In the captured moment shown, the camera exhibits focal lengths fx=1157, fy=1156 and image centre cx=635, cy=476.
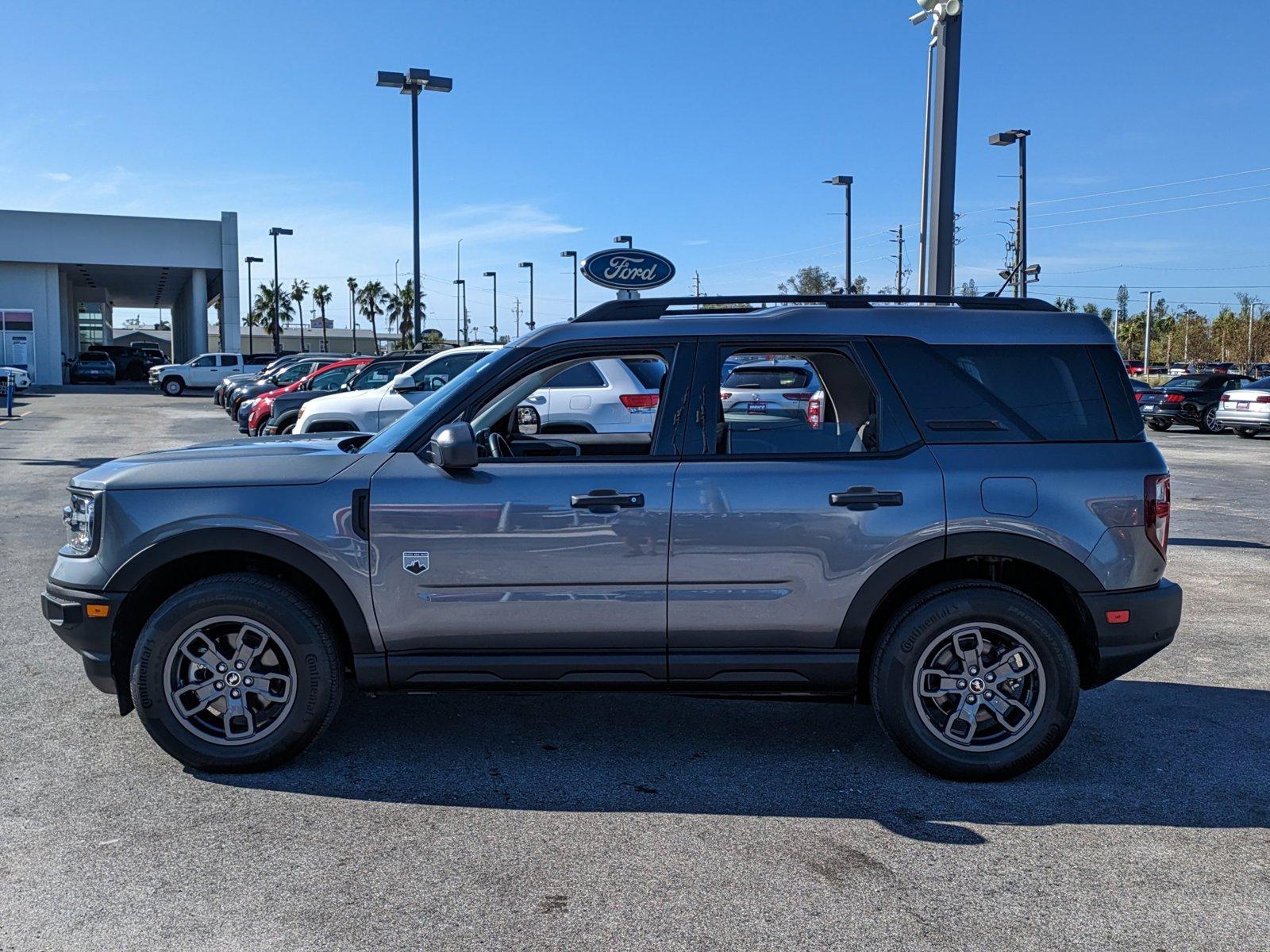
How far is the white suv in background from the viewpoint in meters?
14.5

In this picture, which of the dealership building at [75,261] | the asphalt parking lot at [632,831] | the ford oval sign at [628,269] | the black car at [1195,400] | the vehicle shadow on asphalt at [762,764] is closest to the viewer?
the asphalt parking lot at [632,831]

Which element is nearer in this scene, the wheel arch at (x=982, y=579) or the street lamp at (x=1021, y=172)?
the wheel arch at (x=982, y=579)

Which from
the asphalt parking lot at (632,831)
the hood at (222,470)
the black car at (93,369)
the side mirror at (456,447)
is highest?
the black car at (93,369)

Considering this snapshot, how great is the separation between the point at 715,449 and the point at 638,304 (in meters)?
0.81

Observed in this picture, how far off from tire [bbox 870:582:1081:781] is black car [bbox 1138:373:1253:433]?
25.7m

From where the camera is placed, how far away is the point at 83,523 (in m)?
4.82

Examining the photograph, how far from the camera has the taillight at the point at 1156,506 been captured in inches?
182

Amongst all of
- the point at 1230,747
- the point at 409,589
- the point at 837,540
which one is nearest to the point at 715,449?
the point at 837,540

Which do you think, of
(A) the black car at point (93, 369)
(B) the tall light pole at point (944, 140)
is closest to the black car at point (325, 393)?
(B) the tall light pole at point (944, 140)

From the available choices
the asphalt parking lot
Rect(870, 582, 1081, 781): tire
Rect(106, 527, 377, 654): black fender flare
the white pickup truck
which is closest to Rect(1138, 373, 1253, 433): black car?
the asphalt parking lot

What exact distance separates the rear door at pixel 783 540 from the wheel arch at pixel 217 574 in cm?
131

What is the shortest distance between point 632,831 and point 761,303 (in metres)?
2.36

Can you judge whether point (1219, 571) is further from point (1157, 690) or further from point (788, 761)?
point (788, 761)

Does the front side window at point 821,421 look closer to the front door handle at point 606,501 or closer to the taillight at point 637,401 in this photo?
the front door handle at point 606,501
